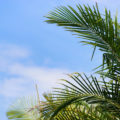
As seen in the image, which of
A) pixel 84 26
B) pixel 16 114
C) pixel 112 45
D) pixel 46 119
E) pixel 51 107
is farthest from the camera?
pixel 16 114

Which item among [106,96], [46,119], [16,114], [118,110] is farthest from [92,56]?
[16,114]

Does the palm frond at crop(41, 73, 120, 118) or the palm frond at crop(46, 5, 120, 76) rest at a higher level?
the palm frond at crop(46, 5, 120, 76)

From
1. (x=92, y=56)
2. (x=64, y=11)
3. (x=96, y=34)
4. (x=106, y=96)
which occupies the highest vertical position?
(x=64, y=11)

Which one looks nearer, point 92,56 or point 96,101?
point 96,101

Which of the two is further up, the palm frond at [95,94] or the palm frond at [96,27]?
the palm frond at [96,27]

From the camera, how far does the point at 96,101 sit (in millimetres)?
2967

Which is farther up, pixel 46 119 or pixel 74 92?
pixel 74 92

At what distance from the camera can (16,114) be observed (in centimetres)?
389

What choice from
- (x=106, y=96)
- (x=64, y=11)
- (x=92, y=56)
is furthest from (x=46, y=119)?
(x=64, y=11)

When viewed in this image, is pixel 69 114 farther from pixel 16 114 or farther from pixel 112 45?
pixel 112 45

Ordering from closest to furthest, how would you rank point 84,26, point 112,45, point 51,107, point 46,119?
point 46,119
point 51,107
point 112,45
point 84,26

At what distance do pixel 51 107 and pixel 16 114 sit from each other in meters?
1.19

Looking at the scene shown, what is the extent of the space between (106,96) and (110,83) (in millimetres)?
208

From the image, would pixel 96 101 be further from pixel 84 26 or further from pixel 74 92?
pixel 84 26
